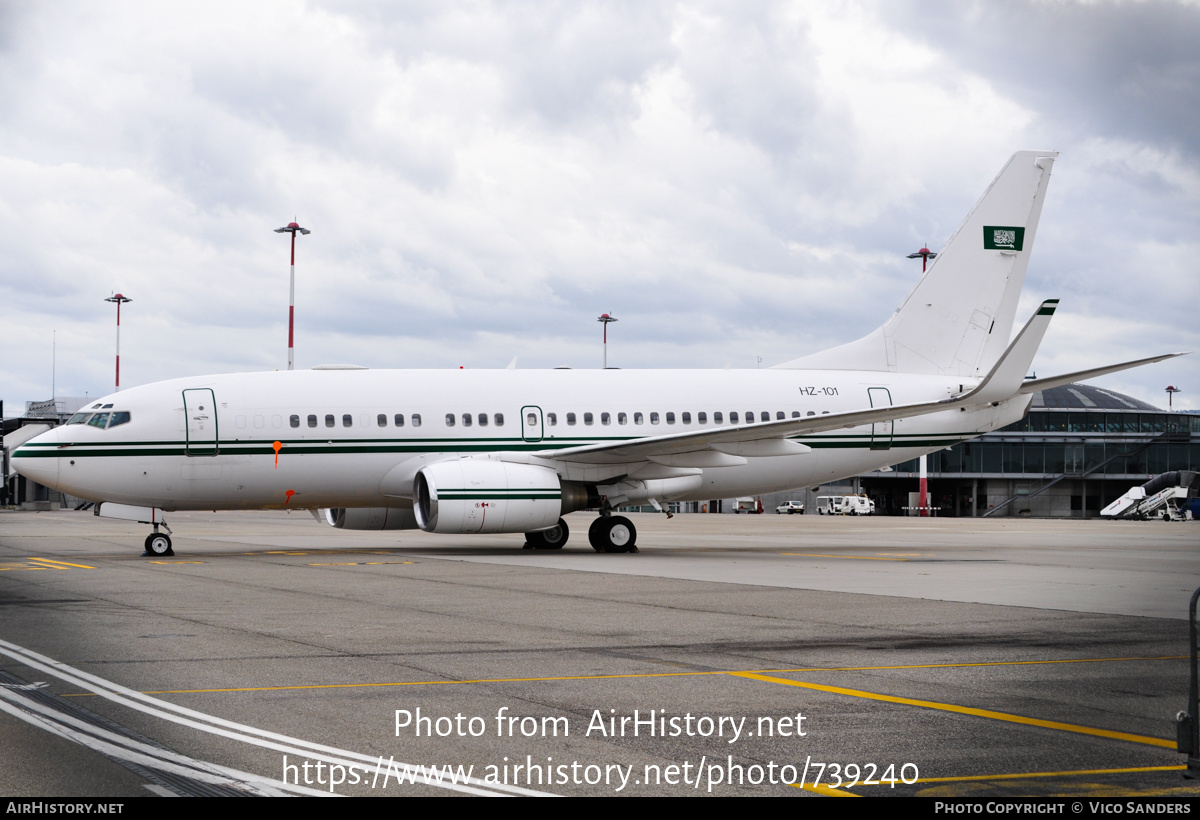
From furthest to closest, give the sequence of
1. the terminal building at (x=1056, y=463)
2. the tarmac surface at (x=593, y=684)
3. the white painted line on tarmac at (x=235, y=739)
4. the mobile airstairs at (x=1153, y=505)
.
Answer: the terminal building at (x=1056, y=463) < the mobile airstairs at (x=1153, y=505) < the tarmac surface at (x=593, y=684) < the white painted line on tarmac at (x=235, y=739)

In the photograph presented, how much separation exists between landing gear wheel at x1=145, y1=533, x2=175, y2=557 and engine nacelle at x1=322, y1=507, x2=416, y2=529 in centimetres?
432

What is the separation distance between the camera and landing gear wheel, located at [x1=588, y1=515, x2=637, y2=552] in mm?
25906

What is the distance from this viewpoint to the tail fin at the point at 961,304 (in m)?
29.0

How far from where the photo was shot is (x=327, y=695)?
827 cm

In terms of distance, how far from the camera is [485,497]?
77.5ft

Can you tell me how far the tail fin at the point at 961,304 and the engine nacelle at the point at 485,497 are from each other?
8.24 m

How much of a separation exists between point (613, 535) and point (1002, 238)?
12422 mm

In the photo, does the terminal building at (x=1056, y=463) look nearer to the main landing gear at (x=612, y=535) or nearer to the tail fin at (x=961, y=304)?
the tail fin at (x=961, y=304)

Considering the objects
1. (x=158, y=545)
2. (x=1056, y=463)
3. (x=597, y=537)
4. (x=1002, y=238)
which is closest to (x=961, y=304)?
(x=1002, y=238)

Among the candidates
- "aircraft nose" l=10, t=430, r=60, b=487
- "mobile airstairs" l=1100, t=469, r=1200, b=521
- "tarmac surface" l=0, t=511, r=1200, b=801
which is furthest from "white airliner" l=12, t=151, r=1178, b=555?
"mobile airstairs" l=1100, t=469, r=1200, b=521

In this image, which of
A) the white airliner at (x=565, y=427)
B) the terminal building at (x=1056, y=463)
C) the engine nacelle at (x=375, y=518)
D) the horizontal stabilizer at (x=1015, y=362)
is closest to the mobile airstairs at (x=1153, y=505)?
the terminal building at (x=1056, y=463)

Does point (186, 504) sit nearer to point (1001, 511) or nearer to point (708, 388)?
point (708, 388)

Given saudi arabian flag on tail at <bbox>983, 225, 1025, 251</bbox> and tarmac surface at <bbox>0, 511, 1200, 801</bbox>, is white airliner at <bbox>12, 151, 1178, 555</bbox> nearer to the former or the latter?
saudi arabian flag on tail at <bbox>983, 225, 1025, 251</bbox>

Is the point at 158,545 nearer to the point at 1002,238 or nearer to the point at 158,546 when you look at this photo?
the point at 158,546
